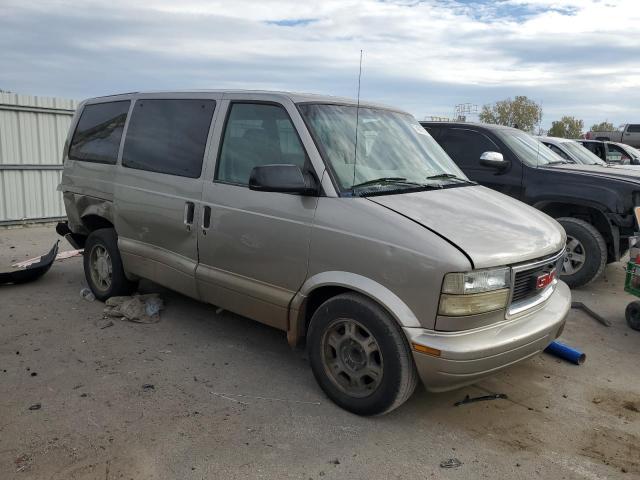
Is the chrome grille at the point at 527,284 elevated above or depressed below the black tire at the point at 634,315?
above

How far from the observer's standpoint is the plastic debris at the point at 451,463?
3010mm

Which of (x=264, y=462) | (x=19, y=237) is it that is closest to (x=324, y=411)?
(x=264, y=462)

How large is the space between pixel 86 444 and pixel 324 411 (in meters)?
1.42

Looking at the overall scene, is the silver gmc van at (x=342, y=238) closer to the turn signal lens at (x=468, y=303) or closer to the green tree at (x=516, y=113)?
the turn signal lens at (x=468, y=303)

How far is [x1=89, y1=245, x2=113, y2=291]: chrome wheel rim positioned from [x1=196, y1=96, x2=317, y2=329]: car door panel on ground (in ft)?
5.16

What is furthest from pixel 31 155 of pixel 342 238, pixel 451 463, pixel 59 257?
Answer: pixel 451 463

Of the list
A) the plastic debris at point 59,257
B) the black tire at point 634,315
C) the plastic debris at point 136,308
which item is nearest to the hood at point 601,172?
the black tire at point 634,315

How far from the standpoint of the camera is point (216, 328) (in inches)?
196

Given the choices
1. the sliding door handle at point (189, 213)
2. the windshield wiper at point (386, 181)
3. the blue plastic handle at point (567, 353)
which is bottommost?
the blue plastic handle at point (567, 353)

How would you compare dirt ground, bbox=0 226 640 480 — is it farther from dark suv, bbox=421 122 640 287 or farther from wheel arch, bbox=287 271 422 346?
dark suv, bbox=421 122 640 287

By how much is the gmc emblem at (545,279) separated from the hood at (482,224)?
0.53ft

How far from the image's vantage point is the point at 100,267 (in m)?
5.57

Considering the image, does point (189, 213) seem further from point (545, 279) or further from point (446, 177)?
point (545, 279)

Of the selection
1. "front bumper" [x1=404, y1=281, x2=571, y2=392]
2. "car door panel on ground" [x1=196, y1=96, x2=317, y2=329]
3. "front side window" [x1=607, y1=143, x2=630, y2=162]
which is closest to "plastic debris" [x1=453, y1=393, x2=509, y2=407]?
"front bumper" [x1=404, y1=281, x2=571, y2=392]
